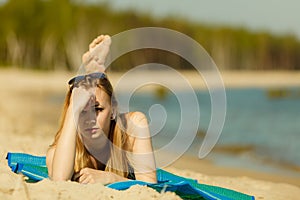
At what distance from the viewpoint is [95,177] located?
164 inches

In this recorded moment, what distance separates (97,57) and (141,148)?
2.40ft

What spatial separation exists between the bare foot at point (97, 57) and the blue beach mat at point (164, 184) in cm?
85

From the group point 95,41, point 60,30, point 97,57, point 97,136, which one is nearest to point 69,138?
point 97,136

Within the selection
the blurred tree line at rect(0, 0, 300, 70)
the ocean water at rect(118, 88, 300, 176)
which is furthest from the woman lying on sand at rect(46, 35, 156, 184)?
the blurred tree line at rect(0, 0, 300, 70)

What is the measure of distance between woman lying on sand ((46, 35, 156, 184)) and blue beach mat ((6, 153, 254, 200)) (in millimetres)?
161

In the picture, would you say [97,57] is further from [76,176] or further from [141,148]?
[76,176]

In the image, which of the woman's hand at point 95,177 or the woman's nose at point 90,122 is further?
the woman's hand at point 95,177

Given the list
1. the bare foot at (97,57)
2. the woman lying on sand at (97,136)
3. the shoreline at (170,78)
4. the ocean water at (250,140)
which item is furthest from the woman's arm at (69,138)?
the shoreline at (170,78)

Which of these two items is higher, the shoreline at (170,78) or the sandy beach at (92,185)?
the shoreline at (170,78)

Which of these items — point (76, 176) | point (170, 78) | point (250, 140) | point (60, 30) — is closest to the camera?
point (76, 176)

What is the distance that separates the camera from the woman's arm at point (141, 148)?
409 cm

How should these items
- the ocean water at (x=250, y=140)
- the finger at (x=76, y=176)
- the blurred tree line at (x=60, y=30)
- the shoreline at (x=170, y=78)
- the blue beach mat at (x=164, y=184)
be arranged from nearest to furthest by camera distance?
1. the blue beach mat at (x=164, y=184)
2. the finger at (x=76, y=176)
3. the ocean water at (x=250, y=140)
4. the shoreline at (x=170, y=78)
5. the blurred tree line at (x=60, y=30)

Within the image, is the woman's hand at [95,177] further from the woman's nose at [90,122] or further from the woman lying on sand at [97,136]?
the woman's nose at [90,122]

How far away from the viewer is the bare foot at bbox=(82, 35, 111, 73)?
4.10 metres
